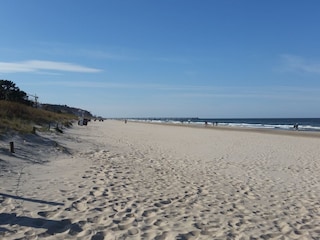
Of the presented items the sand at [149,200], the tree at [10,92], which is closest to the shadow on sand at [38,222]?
the sand at [149,200]

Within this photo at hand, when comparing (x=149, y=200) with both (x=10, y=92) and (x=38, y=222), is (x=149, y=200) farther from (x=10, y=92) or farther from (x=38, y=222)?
(x=10, y=92)

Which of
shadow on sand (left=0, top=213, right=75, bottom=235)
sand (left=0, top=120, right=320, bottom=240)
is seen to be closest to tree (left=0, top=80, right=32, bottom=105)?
sand (left=0, top=120, right=320, bottom=240)

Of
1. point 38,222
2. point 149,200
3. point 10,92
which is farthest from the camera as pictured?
point 10,92

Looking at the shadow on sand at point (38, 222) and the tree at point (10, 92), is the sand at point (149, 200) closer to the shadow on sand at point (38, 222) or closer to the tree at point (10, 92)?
the shadow on sand at point (38, 222)

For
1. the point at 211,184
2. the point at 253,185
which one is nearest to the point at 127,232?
the point at 211,184

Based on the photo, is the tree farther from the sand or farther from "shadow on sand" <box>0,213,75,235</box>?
"shadow on sand" <box>0,213,75,235</box>

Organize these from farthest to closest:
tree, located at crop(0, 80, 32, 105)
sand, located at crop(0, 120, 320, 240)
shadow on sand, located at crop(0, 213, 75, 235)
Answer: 1. tree, located at crop(0, 80, 32, 105)
2. sand, located at crop(0, 120, 320, 240)
3. shadow on sand, located at crop(0, 213, 75, 235)

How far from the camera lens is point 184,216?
6102mm

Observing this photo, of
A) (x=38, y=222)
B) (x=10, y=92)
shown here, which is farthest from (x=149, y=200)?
(x=10, y=92)

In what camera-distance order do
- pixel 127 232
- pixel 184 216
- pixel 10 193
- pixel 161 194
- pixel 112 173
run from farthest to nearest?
1. pixel 112 173
2. pixel 161 194
3. pixel 10 193
4. pixel 184 216
5. pixel 127 232

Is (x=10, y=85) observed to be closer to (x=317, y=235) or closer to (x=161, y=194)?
(x=161, y=194)

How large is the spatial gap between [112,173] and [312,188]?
5.15m

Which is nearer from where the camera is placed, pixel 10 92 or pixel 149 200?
pixel 149 200

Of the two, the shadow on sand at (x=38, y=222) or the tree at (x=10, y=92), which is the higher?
the tree at (x=10, y=92)
